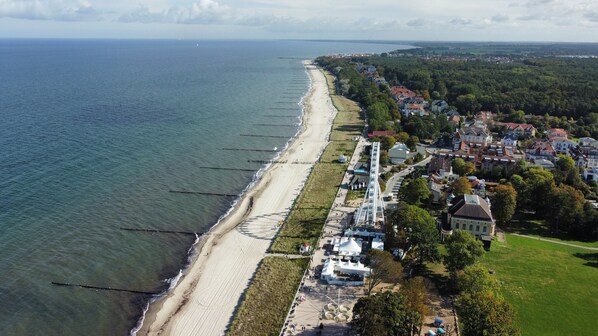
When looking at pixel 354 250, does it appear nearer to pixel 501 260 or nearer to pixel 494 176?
pixel 501 260

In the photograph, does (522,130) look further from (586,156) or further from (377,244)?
(377,244)

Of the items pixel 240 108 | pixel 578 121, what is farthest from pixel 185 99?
pixel 578 121

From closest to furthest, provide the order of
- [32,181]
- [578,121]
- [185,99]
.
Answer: [32,181] < [578,121] < [185,99]

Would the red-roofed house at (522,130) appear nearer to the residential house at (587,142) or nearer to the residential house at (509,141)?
the residential house at (509,141)

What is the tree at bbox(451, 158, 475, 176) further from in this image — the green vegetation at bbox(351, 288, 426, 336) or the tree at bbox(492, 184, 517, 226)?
the green vegetation at bbox(351, 288, 426, 336)

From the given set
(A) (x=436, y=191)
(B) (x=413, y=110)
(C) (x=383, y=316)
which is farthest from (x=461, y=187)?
(B) (x=413, y=110)

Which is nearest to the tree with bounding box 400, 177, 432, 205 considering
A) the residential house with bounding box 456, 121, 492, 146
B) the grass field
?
the grass field

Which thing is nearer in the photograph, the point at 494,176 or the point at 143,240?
the point at 143,240
